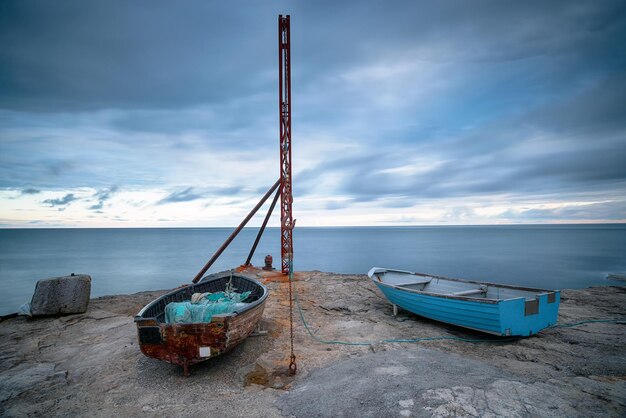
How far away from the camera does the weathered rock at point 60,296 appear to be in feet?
31.1

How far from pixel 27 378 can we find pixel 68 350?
137cm

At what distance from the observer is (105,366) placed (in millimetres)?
6441

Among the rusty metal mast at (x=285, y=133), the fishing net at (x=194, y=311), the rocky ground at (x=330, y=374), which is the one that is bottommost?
the rocky ground at (x=330, y=374)

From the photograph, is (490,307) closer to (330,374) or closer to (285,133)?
(330,374)

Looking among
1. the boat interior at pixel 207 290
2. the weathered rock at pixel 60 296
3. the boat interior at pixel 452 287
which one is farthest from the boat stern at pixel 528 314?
the weathered rock at pixel 60 296

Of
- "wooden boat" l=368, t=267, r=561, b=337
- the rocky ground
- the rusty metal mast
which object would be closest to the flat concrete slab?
the rocky ground

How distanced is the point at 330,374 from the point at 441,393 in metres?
1.95

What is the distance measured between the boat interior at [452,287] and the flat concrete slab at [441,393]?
8.16ft

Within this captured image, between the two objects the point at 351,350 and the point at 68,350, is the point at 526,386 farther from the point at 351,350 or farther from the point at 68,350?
the point at 68,350

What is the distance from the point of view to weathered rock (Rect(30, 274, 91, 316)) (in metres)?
9.48

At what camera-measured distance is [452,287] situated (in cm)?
1003

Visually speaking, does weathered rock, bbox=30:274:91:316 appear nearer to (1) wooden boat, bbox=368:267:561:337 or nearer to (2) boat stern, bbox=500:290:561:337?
(1) wooden boat, bbox=368:267:561:337

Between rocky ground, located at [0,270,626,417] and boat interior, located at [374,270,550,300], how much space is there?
41.5 inches

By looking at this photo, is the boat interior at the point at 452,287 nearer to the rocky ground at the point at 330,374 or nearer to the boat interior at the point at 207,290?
the rocky ground at the point at 330,374
